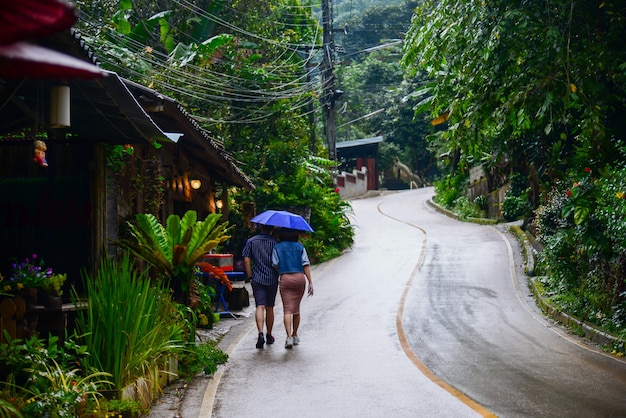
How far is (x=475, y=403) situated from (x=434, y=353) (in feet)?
12.3

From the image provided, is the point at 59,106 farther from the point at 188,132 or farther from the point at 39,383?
the point at 188,132

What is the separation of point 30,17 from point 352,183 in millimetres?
55473

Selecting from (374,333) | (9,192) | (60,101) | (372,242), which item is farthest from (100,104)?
(372,242)

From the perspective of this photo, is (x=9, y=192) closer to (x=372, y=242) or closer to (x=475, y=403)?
(x=475, y=403)

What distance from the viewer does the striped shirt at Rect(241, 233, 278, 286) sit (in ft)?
44.5

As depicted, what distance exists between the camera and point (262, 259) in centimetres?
1362

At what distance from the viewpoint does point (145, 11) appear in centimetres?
3062

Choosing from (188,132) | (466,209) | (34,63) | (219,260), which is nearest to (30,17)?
(34,63)

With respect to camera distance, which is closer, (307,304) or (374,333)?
(374,333)

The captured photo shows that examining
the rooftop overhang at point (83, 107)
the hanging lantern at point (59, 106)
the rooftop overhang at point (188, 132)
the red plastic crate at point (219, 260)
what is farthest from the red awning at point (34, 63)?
the red plastic crate at point (219, 260)

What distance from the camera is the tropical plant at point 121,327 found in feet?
27.8

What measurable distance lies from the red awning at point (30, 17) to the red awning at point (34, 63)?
0.05 metres

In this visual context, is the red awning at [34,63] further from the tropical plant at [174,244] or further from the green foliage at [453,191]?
the green foliage at [453,191]

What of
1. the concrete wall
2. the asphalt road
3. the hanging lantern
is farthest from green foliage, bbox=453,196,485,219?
the hanging lantern
